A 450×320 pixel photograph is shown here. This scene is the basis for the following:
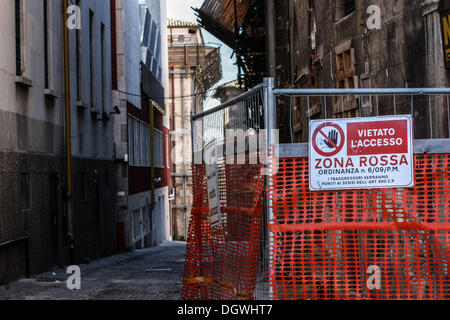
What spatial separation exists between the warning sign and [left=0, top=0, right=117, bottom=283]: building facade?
7.56m

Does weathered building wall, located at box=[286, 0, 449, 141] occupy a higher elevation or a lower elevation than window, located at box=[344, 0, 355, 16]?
lower

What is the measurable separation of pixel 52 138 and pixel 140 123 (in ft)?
59.2

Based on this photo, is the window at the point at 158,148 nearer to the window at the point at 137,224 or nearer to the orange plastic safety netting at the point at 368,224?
the window at the point at 137,224

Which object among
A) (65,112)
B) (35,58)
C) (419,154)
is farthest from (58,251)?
(419,154)

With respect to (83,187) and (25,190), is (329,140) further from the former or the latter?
(83,187)

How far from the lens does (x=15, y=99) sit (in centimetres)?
1378

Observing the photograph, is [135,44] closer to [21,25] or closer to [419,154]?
[21,25]

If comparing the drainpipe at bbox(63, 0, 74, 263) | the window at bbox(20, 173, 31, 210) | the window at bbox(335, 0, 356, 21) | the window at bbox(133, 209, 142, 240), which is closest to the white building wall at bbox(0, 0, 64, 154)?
the drainpipe at bbox(63, 0, 74, 263)

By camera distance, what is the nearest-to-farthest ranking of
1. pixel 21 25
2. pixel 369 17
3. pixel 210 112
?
pixel 210 112, pixel 369 17, pixel 21 25

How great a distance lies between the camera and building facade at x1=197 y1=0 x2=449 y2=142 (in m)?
10.4

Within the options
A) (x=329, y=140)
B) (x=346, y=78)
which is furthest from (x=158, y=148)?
(x=329, y=140)

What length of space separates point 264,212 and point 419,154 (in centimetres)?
159

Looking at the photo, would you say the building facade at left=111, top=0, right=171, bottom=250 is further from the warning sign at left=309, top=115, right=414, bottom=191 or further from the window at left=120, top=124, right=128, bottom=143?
the warning sign at left=309, top=115, right=414, bottom=191

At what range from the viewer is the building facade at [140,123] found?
28469 mm
